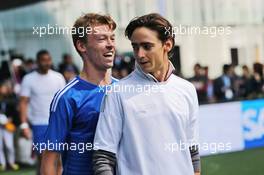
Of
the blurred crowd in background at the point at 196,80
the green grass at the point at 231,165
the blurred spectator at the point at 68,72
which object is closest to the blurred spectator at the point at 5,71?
the blurred crowd in background at the point at 196,80

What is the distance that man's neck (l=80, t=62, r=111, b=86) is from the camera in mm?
2133

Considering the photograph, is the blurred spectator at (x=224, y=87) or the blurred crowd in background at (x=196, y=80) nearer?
the blurred crowd in background at (x=196, y=80)

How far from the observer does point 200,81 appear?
6180mm

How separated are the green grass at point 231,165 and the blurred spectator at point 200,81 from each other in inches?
25.3

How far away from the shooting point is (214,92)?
636 centimetres

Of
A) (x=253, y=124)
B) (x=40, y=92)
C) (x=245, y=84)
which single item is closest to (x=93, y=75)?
(x=40, y=92)

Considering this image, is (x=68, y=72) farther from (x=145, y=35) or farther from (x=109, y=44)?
(x=145, y=35)

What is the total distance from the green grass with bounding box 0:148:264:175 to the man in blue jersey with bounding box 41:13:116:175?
3508 mm

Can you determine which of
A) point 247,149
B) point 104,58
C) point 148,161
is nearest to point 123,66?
point 247,149

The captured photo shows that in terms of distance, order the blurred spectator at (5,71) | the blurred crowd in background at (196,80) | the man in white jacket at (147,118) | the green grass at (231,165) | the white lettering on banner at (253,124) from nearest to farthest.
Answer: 1. the man in white jacket at (147,118)
2. the green grass at (231,165)
3. the blurred crowd in background at (196,80)
4. the blurred spectator at (5,71)
5. the white lettering on banner at (253,124)

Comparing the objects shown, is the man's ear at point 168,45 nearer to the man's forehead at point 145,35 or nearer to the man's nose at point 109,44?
the man's forehead at point 145,35

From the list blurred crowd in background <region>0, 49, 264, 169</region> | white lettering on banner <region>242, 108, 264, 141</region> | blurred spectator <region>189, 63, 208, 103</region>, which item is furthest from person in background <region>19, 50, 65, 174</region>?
white lettering on banner <region>242, 108, 264, 141</region>

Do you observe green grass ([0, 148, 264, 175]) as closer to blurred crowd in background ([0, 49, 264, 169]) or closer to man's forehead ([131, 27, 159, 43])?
blurred crowd in background ([0, 49, 264, 169])

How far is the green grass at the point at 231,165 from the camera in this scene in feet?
18.5
